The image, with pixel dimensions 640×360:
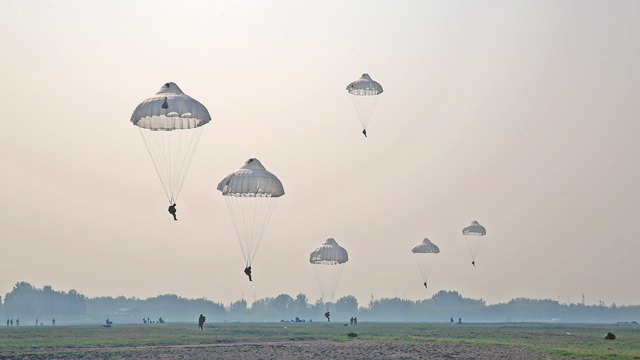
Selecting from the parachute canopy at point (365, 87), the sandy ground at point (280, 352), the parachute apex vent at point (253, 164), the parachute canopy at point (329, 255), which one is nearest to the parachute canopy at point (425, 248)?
the parachute canopy at point (329, 255)

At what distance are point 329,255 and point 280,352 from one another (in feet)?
83.5

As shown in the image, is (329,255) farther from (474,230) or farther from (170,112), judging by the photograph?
(170,112)

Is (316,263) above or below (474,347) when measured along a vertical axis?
above

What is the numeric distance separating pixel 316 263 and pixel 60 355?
35.1 m

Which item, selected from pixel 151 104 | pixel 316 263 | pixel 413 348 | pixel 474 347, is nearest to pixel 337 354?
pixel 413 348

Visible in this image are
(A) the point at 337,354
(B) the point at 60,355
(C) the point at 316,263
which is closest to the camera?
(B) the point at 60,355

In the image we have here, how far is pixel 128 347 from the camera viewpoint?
46.2 meters

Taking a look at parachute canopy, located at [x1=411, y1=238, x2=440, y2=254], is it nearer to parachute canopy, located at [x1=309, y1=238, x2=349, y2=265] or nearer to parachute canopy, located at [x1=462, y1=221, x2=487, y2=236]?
parachute canopy, located at [x1=462, y1=221, x2=487, y2=236]

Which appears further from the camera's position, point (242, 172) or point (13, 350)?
point (242, 172)

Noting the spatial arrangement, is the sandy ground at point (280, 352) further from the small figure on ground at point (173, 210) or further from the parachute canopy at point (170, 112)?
the parachute canopy at point (170, 112)

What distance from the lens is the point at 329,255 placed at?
67812 mm

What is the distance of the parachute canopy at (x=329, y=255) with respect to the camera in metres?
67.7

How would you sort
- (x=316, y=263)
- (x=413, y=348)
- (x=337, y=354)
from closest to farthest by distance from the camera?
(x=337, y=354) → (x=413, y=348) → (x=316, y=263)

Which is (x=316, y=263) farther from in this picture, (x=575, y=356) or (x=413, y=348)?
(x=575, y=356)
